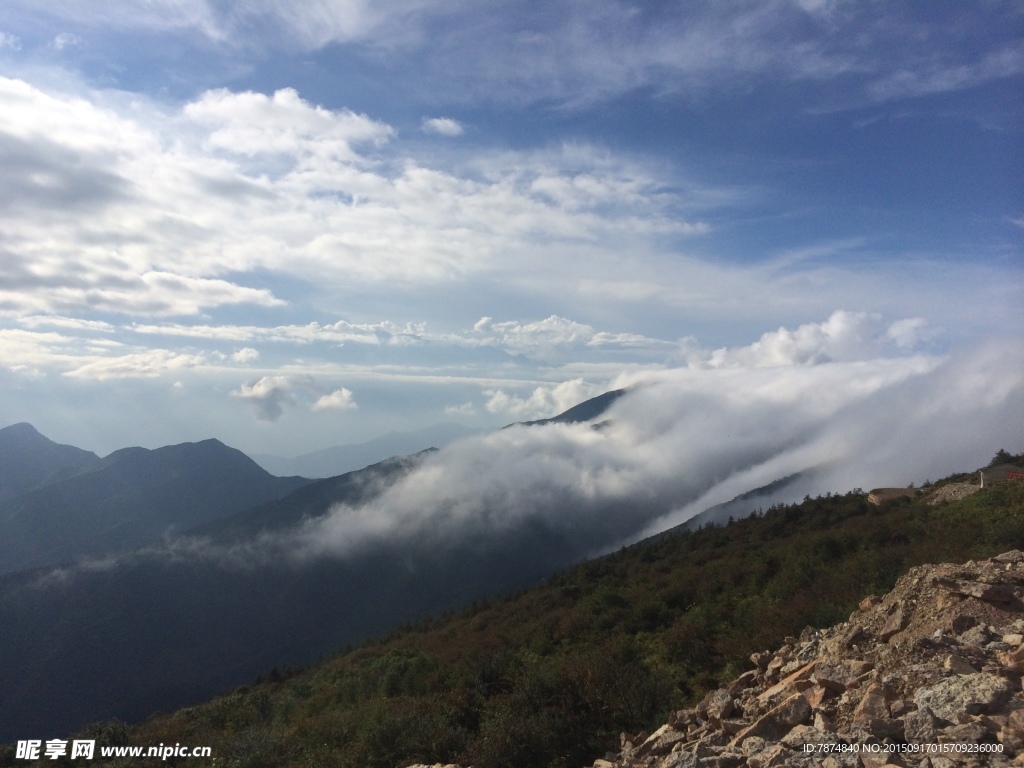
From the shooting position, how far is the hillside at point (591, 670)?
12984mm

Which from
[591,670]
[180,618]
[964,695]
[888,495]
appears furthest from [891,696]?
[180,618]

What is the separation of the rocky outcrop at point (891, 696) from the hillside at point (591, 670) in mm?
2431

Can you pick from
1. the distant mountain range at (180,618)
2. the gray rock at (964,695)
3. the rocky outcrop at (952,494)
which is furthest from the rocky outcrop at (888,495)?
the distant mountain range at (180,618)

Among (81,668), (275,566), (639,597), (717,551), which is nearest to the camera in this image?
(639,597)

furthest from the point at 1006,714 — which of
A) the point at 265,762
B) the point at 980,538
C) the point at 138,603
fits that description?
the point at 138,603

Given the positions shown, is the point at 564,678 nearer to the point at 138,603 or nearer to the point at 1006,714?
the point at 1006,714

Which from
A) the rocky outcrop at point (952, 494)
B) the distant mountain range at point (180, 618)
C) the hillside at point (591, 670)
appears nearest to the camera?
the hillside at point (591, 670)

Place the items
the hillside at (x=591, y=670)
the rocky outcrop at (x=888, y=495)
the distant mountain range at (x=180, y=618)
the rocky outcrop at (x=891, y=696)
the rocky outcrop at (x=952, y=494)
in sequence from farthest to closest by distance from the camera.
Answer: the distant mountain range at (x=180, y=618) < the rocky outcrop at (x=888, y=495) < the rocky outcrop at (x=952, y=494) < the hillside at (x=591, y=670) < the rocky outcrop at (x=891, y=696)

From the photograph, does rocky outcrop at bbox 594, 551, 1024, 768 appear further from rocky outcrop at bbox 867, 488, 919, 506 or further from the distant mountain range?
the distant mountain range

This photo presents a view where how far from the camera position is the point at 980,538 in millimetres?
19594

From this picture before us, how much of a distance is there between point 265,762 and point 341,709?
532 centimetres

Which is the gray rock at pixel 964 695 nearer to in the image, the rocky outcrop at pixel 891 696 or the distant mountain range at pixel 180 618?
the rocky outcrop at pixel 891 696

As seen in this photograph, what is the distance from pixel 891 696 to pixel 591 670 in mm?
8172

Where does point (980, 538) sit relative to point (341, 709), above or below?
above
